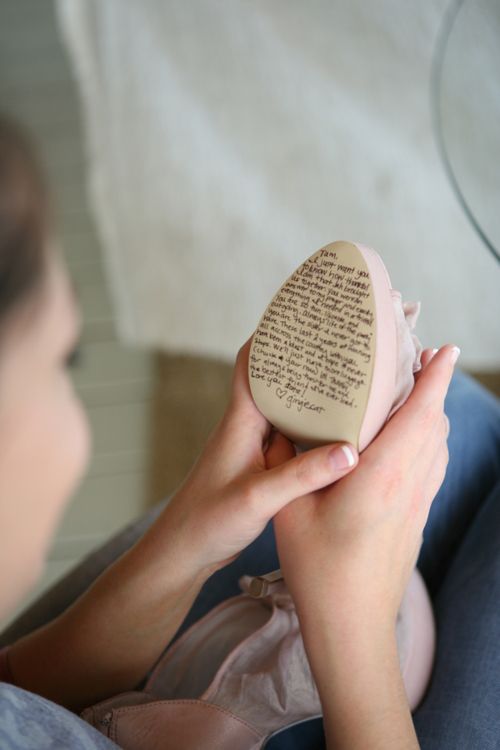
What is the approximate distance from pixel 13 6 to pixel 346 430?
238 cm

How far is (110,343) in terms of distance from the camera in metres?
1.61

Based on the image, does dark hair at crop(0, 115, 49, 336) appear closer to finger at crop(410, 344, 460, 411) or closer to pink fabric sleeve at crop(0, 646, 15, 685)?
finger at crop(410, 344, 460, 411)

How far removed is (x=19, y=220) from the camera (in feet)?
1.01

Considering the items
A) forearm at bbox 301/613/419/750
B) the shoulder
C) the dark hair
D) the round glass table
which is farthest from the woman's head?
the round glass table

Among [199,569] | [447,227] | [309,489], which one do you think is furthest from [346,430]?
[447,227]

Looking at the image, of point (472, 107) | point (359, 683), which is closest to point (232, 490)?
point (359, 683)

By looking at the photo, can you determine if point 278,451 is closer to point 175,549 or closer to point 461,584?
point 175,549

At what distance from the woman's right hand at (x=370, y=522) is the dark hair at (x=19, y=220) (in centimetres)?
26

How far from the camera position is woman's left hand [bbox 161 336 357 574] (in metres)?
0.51

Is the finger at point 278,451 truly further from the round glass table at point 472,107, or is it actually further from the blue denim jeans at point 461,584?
the round glass table at point 472,107

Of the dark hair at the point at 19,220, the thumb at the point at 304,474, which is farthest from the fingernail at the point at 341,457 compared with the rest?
the dark hair at the point at 19,220

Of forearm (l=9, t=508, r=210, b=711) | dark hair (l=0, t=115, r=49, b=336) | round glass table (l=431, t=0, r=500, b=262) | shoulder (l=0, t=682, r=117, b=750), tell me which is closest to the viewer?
dark hair (l=0, t=115, r=49, b=336)

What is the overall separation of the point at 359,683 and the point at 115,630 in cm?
21

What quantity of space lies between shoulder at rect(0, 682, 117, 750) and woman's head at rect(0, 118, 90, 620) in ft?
0.33
